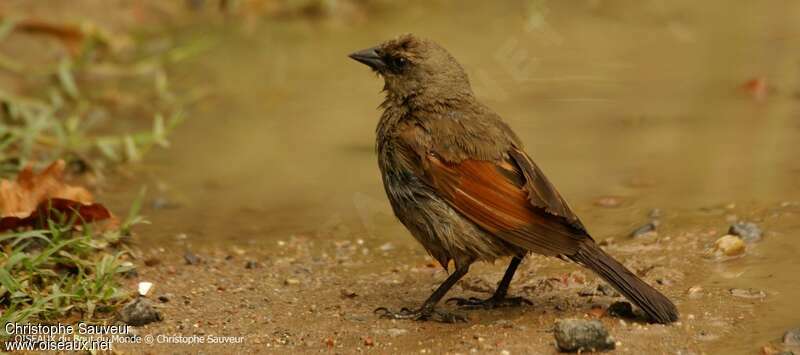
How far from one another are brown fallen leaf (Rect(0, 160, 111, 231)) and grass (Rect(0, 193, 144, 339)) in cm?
5

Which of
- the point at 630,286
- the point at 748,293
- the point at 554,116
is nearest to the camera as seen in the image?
the point at 630,286

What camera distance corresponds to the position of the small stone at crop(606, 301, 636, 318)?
4.69 meters

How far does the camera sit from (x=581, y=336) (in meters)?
4.29

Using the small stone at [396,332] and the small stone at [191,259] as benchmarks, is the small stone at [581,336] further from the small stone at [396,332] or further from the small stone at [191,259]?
the small stone at [191,259]

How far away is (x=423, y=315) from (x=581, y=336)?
0.88 metres

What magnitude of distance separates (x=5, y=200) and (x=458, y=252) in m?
2.12

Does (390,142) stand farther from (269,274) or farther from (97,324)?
(97,324)

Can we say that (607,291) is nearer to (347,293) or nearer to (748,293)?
(748,293)

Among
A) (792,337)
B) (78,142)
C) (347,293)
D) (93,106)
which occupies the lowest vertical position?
(792,337)

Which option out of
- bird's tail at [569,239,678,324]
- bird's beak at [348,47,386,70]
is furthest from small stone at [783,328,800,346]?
bird's beak at [348,47,386,70]

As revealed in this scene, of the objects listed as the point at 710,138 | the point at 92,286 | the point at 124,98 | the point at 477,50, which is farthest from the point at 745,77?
the point at 92,286

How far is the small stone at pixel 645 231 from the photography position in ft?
18.6

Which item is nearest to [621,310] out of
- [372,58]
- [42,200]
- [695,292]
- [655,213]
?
[695,292]

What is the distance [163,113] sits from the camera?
26.9ft
